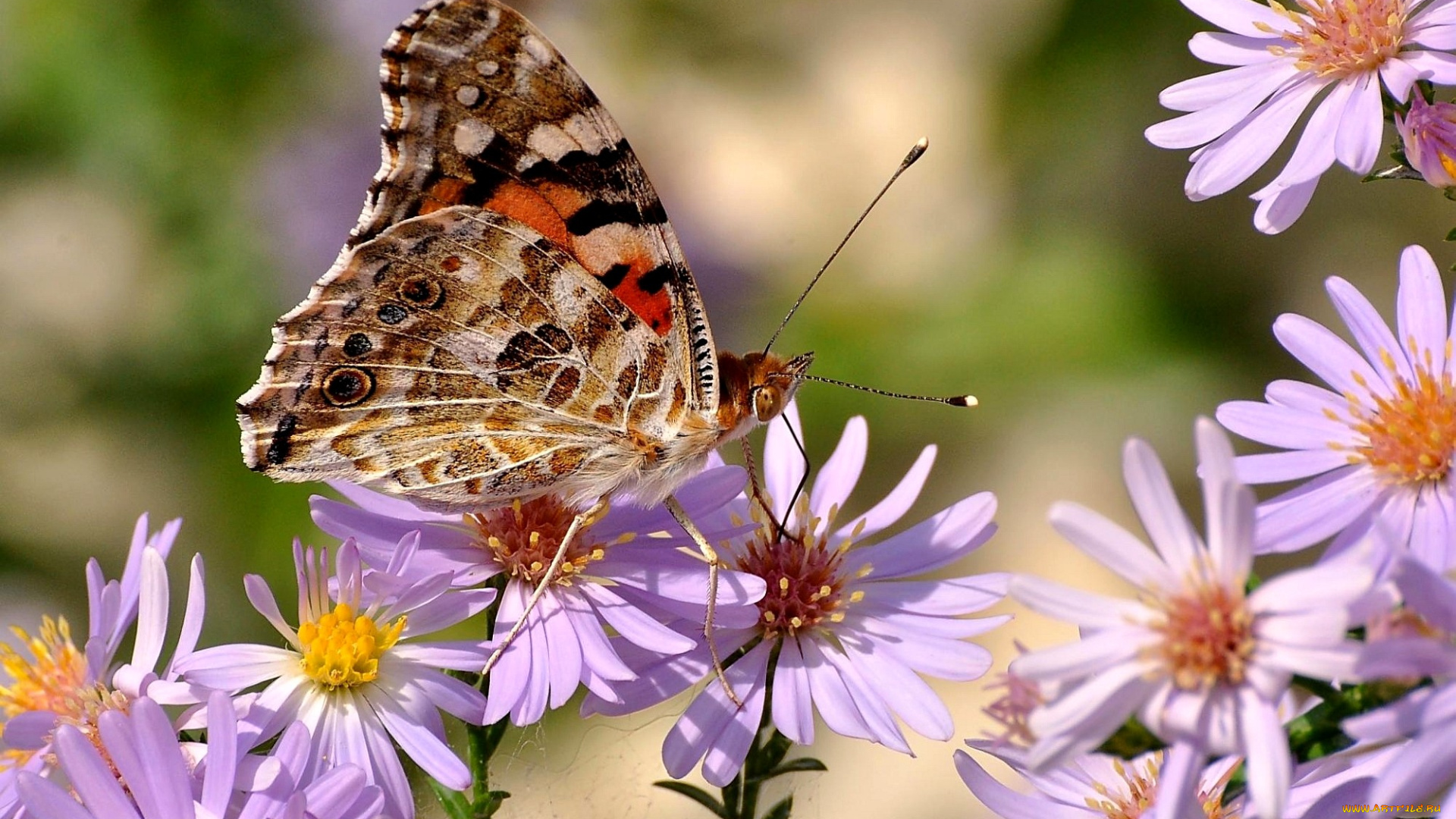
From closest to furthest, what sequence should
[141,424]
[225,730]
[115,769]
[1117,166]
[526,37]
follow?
[225,730], [115,769], [526,37], [141,424], [1117,166]

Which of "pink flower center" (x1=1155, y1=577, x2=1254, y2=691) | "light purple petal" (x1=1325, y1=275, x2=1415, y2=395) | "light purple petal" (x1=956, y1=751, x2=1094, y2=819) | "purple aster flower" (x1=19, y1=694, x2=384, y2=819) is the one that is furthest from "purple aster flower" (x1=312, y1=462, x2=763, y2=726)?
"light purple petal" (x1=1325, y1=275, x2=1415, y2=395)

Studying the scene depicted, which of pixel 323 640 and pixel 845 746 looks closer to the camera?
pixel 323 640

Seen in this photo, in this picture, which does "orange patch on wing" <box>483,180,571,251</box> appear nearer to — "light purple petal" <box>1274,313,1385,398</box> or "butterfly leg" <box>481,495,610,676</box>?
"butterfly leg" <box>481,495,610,676</box>

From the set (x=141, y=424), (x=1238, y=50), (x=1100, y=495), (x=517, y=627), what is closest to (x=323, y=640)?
(x=517, y=627)

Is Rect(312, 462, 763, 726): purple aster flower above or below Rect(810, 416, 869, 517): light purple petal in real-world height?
below

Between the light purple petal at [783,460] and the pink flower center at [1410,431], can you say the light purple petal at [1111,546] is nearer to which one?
the pink flower center at [1410,431]

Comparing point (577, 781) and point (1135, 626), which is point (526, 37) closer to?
point (577, 781)

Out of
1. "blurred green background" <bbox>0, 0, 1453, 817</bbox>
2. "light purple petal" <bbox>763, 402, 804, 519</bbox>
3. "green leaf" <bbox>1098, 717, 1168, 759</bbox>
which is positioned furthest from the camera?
"blurred green background" <bbox>0, 0, 1453, 817</bbox>
